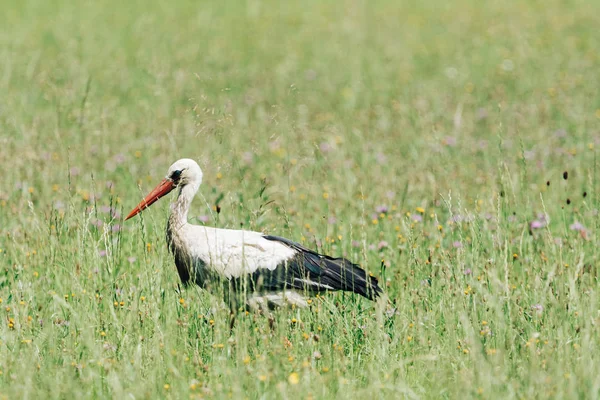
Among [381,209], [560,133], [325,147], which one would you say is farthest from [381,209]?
[560,133]

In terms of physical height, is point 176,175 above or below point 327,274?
above

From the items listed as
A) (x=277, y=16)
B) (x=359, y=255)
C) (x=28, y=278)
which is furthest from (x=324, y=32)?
(x=28, y=278)

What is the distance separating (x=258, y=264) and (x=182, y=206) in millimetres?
616

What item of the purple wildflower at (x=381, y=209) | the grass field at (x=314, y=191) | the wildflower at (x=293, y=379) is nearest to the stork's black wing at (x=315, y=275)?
the grass field at (x=314, y=191)

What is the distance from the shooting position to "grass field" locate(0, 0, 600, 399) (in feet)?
12.5

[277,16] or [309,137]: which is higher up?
[277,16]

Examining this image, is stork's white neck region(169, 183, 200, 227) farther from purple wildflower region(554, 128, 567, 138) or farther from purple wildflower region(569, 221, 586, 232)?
purple wildflower region(554, 128, 567, 138)

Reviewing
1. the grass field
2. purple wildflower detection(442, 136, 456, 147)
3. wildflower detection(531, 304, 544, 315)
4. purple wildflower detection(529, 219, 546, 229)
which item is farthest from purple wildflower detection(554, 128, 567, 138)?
wildflower detection(531, 304, 544, 315)

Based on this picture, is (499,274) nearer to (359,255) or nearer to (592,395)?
(359,255)

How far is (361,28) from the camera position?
13.9 metres

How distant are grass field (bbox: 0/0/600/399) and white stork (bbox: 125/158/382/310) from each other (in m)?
0.13

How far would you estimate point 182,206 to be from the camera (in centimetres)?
520

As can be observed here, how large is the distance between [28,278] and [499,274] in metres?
2.48

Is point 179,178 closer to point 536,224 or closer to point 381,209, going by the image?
point 381,209
